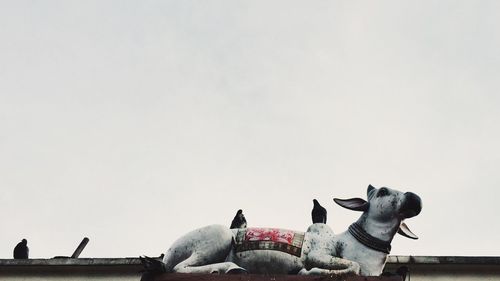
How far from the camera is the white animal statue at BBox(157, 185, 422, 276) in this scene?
6020mm

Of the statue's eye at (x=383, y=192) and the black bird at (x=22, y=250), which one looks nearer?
the statue's eye at (x=383, y=192)

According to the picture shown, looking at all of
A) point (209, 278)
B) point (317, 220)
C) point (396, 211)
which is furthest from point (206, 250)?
point (396, 211)

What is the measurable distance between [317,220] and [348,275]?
117 centimetres

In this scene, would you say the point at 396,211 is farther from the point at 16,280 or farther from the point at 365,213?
the point at 16,280

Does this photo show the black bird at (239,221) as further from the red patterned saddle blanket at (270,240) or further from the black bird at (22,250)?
the black bird at (22,250)

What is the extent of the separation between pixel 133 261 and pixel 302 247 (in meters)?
7.26

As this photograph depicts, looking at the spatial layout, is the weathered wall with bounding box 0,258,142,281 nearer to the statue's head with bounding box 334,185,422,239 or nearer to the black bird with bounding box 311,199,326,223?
the black bird with bounding box 311,199,326,223

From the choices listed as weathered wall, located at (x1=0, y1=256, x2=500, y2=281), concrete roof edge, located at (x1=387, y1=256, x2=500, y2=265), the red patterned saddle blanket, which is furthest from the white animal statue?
concrete roof edge, located at (x1=387, y1=256, x2=500, y2=265)

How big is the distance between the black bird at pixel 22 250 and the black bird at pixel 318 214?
28.6 ft

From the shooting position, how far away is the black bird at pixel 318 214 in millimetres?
6898

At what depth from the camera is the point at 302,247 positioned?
20.3ft

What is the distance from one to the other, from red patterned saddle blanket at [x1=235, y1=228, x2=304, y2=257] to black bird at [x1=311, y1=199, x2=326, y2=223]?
560mm

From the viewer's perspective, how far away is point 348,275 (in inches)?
228

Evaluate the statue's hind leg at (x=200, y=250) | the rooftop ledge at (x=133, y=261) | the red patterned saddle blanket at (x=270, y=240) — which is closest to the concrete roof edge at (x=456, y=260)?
the rooftop ledge at (x=133, y=261)
